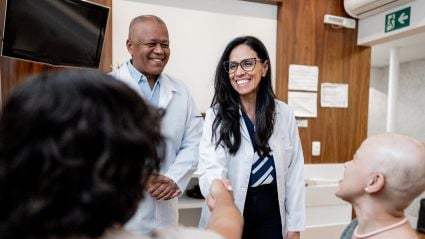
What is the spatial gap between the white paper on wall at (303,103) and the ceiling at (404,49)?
4.28ft

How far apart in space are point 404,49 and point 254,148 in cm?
402

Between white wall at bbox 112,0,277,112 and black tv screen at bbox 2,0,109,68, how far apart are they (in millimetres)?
424

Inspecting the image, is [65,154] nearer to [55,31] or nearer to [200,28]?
[55,31]

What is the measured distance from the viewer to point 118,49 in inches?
97.0

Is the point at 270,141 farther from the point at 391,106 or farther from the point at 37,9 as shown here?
the point at 391,106

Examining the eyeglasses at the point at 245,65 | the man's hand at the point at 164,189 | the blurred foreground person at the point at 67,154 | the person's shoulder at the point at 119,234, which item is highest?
the eyeglasses at the point at 245,65

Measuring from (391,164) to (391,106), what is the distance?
3001 millimetres

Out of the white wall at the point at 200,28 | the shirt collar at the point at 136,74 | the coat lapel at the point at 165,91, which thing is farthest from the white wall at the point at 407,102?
the shirt collar at the point at 136,74

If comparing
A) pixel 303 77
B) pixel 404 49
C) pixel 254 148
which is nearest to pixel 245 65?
pixel 254 148

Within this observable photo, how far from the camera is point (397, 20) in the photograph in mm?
2686

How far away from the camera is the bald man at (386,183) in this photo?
891 mm

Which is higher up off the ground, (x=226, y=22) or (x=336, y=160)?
(x=226, y=22)

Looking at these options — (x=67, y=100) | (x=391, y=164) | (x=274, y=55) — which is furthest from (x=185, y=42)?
(x=67, y=100)

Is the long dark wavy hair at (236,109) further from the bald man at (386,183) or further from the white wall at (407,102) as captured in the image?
the white wall at (407,102)
